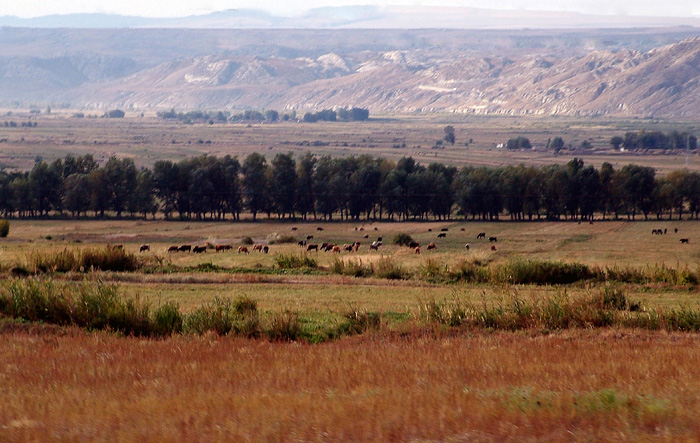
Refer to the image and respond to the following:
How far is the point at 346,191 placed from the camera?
327ft

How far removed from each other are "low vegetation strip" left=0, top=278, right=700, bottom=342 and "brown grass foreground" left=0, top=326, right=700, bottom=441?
3.05ft

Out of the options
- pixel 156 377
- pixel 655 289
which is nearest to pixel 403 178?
pixel 655 289

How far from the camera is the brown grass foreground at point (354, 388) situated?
8.40 metres

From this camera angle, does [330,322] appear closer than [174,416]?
No

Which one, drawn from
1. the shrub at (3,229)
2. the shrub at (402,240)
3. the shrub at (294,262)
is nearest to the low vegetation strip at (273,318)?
the shrub at (294,262)

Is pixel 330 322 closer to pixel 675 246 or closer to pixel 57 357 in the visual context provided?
pixel 57 357

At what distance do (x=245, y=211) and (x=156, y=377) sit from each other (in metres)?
93.9

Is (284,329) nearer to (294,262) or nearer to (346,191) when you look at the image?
(294,262)

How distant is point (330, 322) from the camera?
17.6 meters

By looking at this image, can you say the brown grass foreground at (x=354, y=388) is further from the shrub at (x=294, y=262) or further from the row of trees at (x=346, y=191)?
the row of trees at (x=346, y=191)

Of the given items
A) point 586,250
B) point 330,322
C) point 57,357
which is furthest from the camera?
point 586,250

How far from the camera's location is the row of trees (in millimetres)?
95250

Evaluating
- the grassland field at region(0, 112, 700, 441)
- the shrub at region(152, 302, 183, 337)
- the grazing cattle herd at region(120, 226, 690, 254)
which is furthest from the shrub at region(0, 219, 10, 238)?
the shrub at region(152, 302, 183, 337)

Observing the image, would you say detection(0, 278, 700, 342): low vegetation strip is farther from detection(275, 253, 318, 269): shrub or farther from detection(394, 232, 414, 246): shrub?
detection(394, 232, 414, 246): shrub
